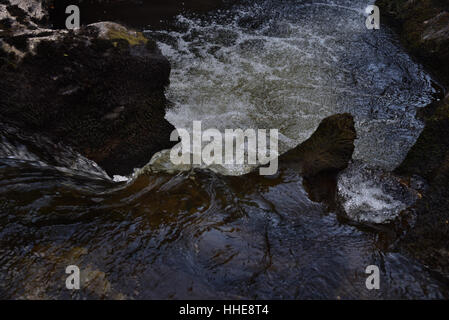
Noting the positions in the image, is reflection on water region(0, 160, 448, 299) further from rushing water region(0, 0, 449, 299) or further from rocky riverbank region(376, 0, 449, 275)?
rocky riverbank region(376, 0, 449, 275)

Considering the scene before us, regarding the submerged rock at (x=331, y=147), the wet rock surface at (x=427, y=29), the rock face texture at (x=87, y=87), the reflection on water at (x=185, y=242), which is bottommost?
the reflection on water at (x=185, y=242)

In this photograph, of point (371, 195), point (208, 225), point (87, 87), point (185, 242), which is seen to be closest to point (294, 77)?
point (371, 195)

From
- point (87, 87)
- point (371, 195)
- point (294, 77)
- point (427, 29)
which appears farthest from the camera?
point (427, 29)

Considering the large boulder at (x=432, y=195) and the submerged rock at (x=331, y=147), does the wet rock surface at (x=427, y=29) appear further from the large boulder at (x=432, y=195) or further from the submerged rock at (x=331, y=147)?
the submerged rock at (x=331, y=147)

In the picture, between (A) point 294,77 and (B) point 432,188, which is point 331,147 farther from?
(A) point 294,77

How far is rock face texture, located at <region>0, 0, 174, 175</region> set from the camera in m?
4.09

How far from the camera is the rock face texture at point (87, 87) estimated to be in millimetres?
4086

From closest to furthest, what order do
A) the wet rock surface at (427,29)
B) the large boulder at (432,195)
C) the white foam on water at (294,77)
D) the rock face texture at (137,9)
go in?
the large boulder at (432,195) < the white foam on water at (294,77) < the wet rock surface at (427,29) < the rock face texture at (137,9)

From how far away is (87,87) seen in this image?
14.5 feet

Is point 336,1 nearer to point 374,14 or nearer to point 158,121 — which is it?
point 374,14

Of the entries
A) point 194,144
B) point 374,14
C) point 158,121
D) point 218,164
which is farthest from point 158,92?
point 374,14

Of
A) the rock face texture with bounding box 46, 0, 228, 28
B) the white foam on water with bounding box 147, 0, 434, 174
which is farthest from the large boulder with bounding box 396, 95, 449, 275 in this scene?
the rock face texture with bounding box 46, 0, 228, 28

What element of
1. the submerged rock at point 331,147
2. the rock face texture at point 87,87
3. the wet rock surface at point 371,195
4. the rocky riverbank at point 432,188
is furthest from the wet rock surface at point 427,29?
the rock face texture at point 87,87

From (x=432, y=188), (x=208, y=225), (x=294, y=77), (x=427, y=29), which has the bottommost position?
(x=208, y=225)
